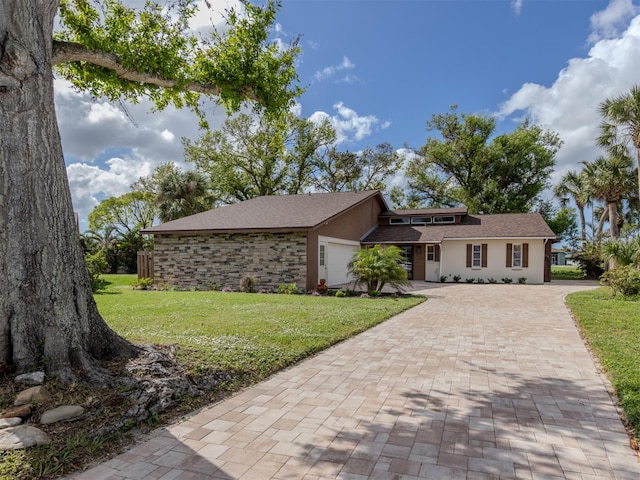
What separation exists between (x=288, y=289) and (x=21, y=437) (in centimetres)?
1245

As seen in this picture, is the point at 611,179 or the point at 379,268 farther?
the point at 611,179

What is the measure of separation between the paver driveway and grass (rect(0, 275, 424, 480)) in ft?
0.88

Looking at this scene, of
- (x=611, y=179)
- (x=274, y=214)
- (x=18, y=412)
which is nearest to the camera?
(x=18, y=412)

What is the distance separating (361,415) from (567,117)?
3325 cm

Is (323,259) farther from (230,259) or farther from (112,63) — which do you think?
(112,63)

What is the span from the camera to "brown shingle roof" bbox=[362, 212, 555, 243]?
20.8 meters

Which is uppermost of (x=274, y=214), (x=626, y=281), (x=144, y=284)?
(x=274, y=214)

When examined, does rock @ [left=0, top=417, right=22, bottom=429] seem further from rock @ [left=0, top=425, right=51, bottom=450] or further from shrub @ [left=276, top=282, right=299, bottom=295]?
shrub @ [left=276, top=282, right=299, bottom=295]

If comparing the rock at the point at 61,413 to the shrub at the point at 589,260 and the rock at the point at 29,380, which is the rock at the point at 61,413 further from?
the shrub at the point at 589,260

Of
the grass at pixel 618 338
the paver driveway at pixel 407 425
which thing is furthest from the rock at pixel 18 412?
the grass at pixel 618 338


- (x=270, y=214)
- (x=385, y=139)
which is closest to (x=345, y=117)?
(x=385, y=139)

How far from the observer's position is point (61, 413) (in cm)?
325

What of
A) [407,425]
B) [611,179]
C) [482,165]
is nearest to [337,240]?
[407,425]

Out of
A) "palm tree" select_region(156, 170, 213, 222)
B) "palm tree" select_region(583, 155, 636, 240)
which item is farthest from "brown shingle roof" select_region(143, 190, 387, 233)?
"palm tree" select_region(583, 155, 636, 240)
